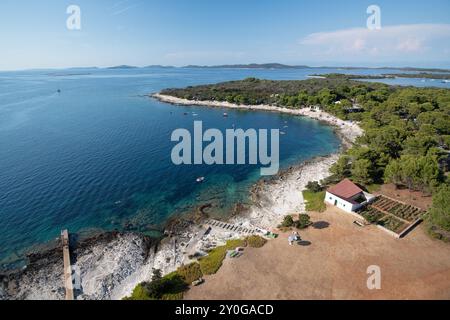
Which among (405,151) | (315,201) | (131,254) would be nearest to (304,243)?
(315,201)

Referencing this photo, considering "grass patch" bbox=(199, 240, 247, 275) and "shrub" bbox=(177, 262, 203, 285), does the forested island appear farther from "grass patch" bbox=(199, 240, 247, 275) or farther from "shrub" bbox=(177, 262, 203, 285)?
"shrub" bbox=(177, 262, 203, 285)

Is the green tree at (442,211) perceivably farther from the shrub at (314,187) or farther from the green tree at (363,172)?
the shrub at (314,187)

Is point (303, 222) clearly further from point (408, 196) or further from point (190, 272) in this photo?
point (408, 196)

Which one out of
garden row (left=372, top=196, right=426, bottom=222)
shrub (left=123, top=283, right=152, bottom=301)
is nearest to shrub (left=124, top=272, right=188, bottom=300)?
shrub (left=123, top=283, right=152, bottom=301)

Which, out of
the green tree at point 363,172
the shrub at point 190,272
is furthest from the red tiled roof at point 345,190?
the shrub at point 190,272

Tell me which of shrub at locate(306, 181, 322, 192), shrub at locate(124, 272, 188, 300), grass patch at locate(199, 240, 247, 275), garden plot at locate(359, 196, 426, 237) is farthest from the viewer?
shrub at locate(306, 181, 322, 192)
